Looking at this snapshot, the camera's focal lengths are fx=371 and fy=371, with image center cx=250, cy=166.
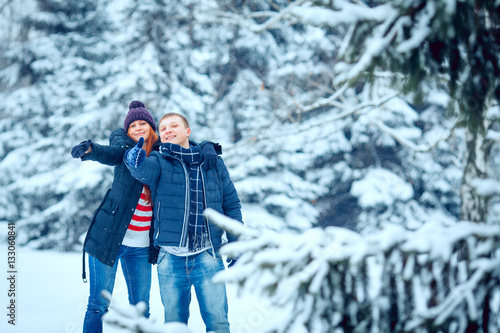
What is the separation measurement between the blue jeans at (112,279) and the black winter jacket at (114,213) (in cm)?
12

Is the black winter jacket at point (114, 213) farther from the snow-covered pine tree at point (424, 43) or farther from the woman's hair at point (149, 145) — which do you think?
the snow-covered pine tree at point (424, 43)

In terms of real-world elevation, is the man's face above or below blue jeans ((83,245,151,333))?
above

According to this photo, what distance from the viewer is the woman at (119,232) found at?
2713mm

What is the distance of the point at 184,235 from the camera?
249 cm

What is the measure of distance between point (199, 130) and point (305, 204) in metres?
3.46

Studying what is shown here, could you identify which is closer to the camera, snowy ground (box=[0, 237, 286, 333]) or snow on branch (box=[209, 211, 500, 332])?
snow on branch (box=[209, 211, 500, 332])

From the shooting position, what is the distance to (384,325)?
128 cm

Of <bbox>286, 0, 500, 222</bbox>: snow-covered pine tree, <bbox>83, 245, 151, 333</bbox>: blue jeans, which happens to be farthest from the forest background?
<bbox>286, 0, 500, 222</bbox>: snow-covered pine tree

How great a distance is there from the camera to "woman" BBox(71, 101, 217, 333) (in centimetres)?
271

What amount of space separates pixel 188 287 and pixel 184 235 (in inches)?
15.9

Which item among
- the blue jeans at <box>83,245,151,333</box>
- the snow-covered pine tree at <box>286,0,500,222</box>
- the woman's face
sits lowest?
the blue jeans at <box>83,245,151,333</box>

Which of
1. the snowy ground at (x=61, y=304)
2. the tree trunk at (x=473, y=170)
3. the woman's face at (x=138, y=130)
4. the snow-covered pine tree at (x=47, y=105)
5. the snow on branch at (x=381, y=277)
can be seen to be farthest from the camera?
the snow-covered pine tree at (x=47, y=105)

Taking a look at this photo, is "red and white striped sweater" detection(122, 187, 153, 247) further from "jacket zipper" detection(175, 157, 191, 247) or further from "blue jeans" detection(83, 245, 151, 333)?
"jacket zipper" detection(175, 157, 191, 247)

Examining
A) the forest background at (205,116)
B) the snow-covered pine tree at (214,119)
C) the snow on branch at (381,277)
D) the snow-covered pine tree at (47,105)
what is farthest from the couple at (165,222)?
the snow-covered pine tree at (47,105)
